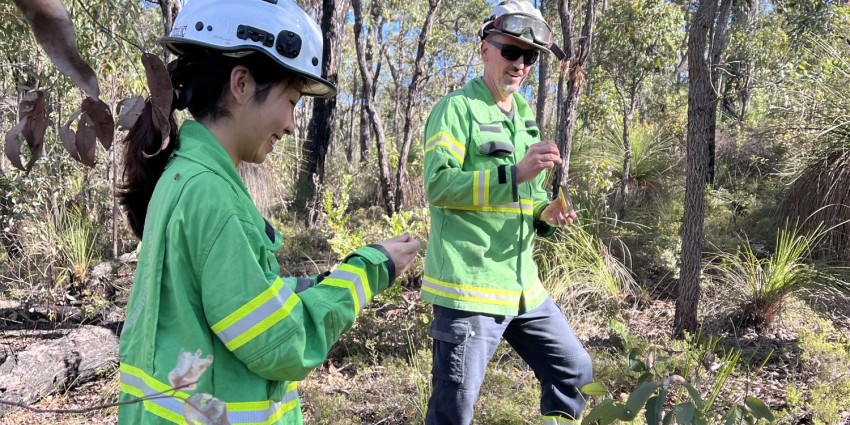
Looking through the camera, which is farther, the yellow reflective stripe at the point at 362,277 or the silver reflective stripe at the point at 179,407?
the yellow reflective stripe at the point at 362,277

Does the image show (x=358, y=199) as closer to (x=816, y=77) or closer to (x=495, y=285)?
(x=816, y=77)

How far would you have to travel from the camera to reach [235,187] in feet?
4.17

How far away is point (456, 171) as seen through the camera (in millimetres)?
2336

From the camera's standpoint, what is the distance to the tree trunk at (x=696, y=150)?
3.69m

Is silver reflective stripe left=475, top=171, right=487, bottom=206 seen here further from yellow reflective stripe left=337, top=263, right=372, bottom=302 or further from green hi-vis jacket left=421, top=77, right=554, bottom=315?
yellow reflective stripe left=337, top=263, right=372, bottom=302

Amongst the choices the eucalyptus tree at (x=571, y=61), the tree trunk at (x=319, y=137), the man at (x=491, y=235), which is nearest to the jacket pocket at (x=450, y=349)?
the man at (x=491, y=235)

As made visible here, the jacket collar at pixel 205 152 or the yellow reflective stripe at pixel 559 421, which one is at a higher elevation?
the jacket collar at pixel 205 152

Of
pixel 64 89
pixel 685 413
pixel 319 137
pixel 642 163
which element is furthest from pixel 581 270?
pixel 319 137

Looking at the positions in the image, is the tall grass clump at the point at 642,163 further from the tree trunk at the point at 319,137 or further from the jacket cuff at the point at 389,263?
the jacket cuff at the point at 389,263

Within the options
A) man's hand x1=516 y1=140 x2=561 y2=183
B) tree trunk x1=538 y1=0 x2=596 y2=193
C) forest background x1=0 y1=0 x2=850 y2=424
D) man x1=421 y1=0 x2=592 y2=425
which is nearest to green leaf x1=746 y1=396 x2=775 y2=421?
forest background x1=0 y1=0 x2=850 y2=424

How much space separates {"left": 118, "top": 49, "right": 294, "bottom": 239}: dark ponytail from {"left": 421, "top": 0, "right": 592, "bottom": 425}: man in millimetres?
1084

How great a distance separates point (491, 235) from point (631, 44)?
623 cm

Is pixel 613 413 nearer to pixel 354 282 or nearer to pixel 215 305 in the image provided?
pixel 354 282

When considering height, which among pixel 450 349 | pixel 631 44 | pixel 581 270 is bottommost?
pixel 581 270
